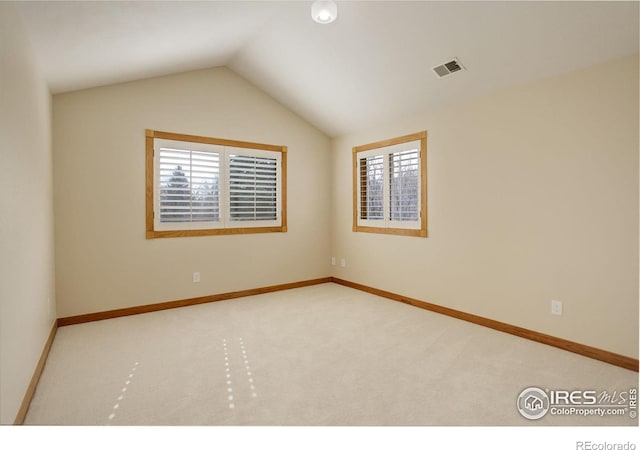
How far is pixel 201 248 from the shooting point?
4.34 metres

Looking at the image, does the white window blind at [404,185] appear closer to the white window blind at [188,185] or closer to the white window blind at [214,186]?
the white window blind at [214,186]

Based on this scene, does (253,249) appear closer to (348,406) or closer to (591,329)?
(348,406)

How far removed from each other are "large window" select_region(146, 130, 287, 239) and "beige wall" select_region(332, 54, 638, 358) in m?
1.88

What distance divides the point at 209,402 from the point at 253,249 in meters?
2.77

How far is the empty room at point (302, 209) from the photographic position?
2.14 metres

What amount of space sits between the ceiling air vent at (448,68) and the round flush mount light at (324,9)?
111cm

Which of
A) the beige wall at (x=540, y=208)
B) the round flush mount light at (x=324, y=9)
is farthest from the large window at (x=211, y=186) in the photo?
the round flush mount light at (x=324, y=9)

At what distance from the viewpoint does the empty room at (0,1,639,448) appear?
2.14 m

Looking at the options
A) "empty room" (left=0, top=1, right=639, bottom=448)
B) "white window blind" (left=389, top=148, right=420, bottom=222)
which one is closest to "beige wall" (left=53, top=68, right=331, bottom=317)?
"empty room" (left=0, top=1, right=639, bottom=448)

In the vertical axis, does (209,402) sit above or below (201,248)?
below

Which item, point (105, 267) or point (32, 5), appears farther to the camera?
point (105, 267)

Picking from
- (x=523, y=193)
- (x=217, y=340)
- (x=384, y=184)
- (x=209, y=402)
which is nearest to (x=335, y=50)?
(x=384, y=184)

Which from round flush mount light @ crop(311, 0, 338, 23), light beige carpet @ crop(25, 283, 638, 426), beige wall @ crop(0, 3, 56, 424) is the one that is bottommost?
light beige carpet @ crop(25, 283, 638, 426)

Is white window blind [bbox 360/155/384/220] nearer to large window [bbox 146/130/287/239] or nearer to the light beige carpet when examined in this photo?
large window [bbox 146/130/287/239]
